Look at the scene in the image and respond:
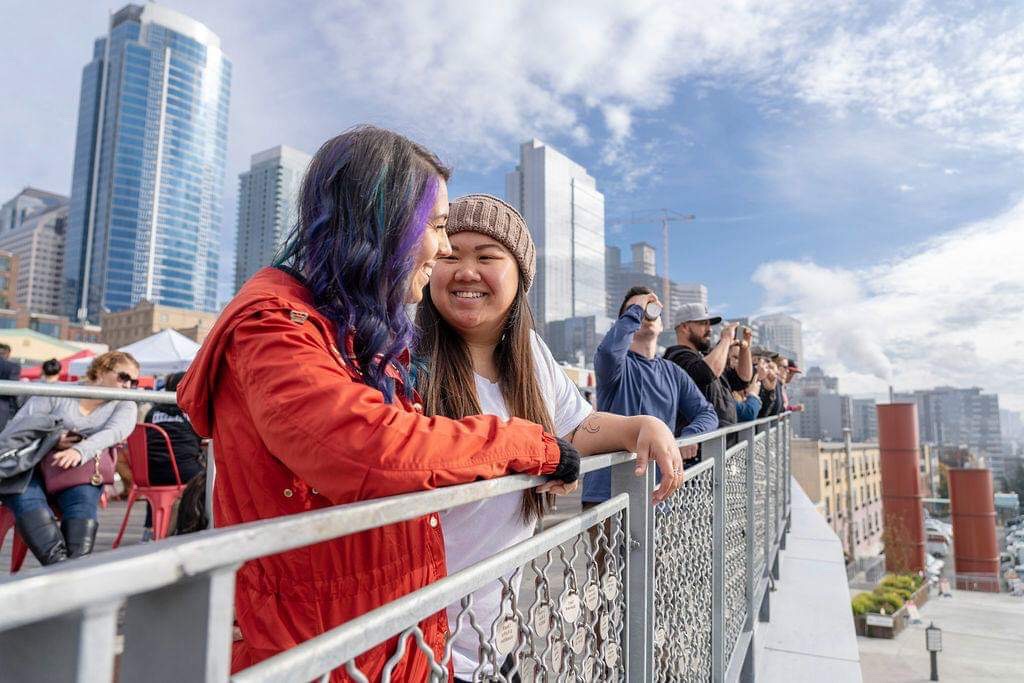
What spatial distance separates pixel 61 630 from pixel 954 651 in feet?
105

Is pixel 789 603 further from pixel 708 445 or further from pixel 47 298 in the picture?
pixel 47 298

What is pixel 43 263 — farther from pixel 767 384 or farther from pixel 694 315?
pixel 694 315

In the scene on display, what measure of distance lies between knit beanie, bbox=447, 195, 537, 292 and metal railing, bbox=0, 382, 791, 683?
682mm

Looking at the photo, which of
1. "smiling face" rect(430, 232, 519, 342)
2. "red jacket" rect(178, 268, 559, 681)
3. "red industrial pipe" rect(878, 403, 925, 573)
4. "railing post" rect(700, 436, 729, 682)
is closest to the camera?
"red jacket" rect(178, 268, 559, 681)

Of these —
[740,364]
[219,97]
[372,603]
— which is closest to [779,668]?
[740,364]

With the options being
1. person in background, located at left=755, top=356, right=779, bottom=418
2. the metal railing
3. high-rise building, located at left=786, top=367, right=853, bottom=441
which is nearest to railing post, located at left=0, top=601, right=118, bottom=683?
the metal railing

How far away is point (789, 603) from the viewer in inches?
240

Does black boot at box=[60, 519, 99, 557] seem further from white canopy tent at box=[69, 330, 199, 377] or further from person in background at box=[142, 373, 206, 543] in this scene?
white canopy tent at box=[69, 330, 199, 377]

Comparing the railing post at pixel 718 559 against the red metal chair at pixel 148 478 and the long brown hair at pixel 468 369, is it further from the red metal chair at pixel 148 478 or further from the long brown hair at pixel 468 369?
the red metal chair at pixel 148 478

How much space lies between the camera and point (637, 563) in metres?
1.71

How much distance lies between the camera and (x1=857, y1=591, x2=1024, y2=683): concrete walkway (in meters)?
21.7

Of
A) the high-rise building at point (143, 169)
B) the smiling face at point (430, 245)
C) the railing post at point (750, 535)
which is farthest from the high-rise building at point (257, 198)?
the smiling face at point (430, 245)

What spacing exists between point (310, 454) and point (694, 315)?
4362mm

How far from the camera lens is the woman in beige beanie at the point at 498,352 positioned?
1643 millimetres
